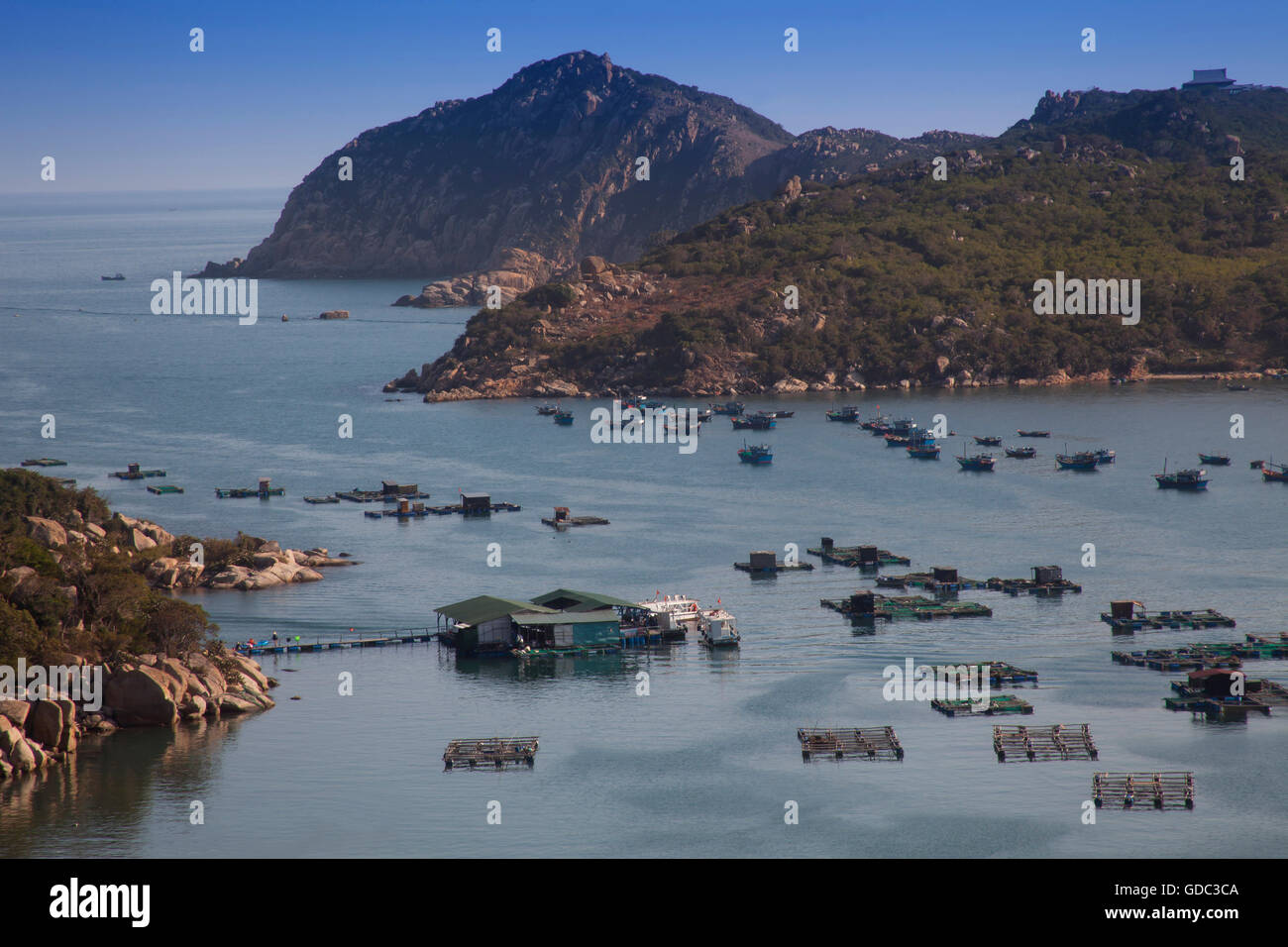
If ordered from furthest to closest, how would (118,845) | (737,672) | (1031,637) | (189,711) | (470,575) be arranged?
(470,575)
(1031,637)
(737,672)
(189,711)
(118,845)

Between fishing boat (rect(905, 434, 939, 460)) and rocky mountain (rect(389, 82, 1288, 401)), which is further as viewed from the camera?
rocky mountain (rect(389, 82, 1288, 401))

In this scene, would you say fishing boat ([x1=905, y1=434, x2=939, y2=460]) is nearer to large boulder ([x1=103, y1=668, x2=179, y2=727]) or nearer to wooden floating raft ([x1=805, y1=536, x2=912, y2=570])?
wooden floating raft ([x1=805, y1=536, x2=912, y2=570])

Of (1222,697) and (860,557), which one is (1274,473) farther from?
(1222,697)

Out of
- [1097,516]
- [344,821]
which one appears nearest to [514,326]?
[1097,516]

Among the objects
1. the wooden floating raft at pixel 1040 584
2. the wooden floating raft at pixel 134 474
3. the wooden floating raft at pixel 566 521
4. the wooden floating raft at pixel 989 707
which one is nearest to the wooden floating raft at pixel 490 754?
the wooden floating raft at pixel 989 707

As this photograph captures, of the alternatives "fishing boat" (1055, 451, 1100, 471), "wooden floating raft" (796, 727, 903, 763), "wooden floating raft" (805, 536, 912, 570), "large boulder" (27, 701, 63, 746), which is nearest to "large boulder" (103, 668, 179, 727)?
"large boulder" (27, 701, 63, 746)

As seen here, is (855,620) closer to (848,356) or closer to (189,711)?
(189,711)

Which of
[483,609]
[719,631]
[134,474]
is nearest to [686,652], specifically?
[719,631]
